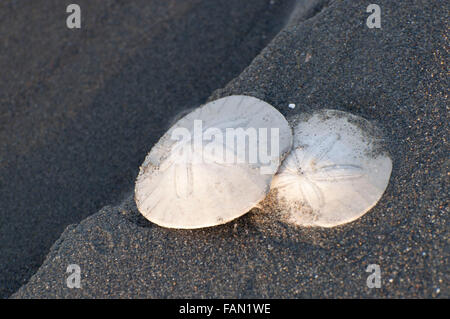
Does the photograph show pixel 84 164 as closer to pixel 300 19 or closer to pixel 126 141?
pixel 126 141

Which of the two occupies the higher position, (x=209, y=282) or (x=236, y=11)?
(x=236, y=11)

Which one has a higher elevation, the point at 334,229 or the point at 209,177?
the point at 209,177

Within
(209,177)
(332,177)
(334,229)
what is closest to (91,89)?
(209,177)

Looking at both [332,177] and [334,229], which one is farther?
[332,177]

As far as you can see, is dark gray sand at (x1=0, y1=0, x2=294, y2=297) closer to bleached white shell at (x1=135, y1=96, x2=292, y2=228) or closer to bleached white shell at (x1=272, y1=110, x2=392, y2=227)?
bleached white shell at (x1=135, y1=96, x2=292, y2=228)

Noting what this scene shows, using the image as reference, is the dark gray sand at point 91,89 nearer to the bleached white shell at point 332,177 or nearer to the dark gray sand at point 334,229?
the dark gray sand at point 334,229

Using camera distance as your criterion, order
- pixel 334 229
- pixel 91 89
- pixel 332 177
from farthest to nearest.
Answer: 1. pixel 91 89
2. pixel 332 177
3. pixel 334 229

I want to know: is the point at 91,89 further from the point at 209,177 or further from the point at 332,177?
the point at 332,177

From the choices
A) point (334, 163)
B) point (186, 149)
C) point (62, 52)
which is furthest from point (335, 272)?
point (62, 52)
